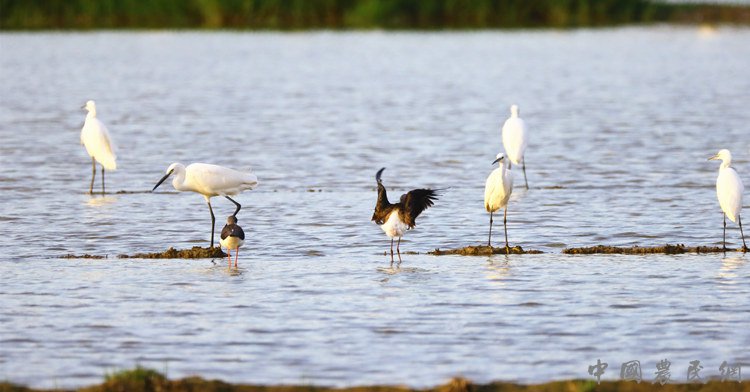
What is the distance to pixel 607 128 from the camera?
25906 millimetres

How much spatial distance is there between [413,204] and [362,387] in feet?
15.5

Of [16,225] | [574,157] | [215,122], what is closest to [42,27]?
[215,122]

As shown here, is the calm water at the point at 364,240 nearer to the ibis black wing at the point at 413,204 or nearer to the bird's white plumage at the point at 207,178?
the ibis black wing at the point at 413,204

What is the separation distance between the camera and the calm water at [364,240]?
8.85 metres

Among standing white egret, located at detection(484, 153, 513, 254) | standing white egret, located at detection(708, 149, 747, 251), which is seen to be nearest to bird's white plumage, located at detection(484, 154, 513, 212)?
standing white egret, located at detection(484, 153, 513, 254)

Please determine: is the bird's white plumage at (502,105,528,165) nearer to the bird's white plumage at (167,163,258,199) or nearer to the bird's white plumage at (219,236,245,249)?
the bird's white plumage at (167,163,258,199)

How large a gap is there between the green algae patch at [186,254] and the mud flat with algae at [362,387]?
4.80 metres

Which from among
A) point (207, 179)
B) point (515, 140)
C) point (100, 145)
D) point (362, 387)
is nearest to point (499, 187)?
point (207, 179)

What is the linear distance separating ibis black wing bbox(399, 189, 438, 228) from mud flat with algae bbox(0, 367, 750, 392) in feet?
14.9

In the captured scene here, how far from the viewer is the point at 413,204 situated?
12.3m

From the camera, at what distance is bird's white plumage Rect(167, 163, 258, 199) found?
13.1m

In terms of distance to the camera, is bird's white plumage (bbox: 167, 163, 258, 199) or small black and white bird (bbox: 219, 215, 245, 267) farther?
bird's white plumage (bbox: 167, 163, 258, 199)

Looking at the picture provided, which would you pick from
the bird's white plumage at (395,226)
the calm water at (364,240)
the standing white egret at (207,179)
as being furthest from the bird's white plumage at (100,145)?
the bird's white plumage at (395,226)

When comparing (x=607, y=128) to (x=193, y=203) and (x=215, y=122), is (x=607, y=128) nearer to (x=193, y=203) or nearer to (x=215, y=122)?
(x=215, y=122)
